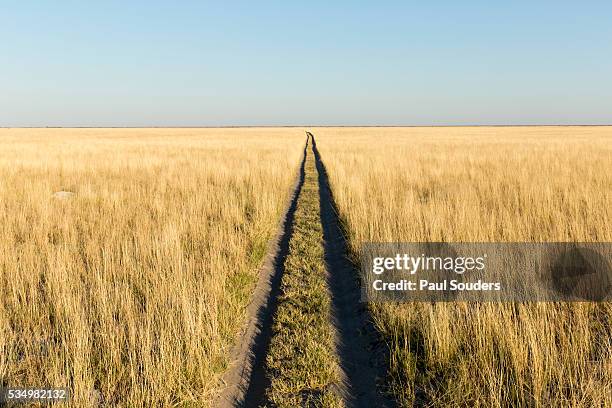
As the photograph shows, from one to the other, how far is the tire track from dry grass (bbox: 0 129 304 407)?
14 cm

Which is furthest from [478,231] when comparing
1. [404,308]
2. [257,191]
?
[257,191]

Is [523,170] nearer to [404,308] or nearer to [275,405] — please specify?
[404,308]

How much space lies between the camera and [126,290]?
5.22 metres

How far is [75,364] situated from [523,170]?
19.0 metres

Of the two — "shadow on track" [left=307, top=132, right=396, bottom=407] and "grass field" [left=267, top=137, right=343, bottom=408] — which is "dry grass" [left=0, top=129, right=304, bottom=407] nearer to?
"grass field" [left=267, top=137, right=343, bottom=408]

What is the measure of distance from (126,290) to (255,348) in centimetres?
209

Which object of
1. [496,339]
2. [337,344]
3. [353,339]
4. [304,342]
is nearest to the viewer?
[496,339]

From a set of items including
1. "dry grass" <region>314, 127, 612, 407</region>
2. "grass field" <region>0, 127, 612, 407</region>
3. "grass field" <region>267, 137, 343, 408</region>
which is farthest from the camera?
"grass field" <region>267, 137, 343, 408</region>

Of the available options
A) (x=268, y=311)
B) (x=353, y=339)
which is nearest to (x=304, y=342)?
(x=353, y=339)

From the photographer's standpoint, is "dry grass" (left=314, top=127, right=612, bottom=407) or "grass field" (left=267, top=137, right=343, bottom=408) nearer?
"dry grass" (left=314, top=127, right=612, bottom=407)

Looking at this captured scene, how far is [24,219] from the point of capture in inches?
385

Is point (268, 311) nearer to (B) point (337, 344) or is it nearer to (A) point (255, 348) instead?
(A) point (255, 348)

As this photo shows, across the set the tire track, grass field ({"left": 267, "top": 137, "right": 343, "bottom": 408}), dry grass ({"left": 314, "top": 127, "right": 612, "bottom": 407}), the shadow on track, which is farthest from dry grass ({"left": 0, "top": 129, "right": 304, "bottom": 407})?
dry grass ({"left": 314, "top": 127, "right": 612, "bottom": 407})

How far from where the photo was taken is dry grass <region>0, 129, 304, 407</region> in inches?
142
